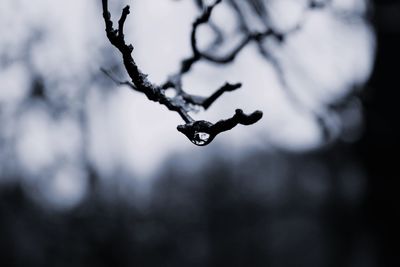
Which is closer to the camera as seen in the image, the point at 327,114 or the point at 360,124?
the point at 327,114

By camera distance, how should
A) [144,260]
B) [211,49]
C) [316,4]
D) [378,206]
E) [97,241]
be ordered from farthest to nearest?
[144,260] < [97,241] < [378,206] < [316,4] < [211,49]

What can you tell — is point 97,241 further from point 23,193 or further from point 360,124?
point 360,124

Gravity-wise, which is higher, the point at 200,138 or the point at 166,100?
the point at 166,100

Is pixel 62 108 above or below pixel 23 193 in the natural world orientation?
above

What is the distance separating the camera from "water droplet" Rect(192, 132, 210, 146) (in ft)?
2.94

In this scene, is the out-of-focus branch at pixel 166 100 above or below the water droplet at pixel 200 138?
above

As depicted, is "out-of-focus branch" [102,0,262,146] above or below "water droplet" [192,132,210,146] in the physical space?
above

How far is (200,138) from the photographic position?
0.92m

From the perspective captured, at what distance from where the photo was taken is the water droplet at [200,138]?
90 centimetres

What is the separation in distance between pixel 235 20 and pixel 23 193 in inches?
224

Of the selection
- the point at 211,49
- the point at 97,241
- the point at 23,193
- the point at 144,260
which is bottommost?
the point at 144,260

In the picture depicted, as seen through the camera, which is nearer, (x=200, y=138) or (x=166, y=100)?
(x=200, y=138)

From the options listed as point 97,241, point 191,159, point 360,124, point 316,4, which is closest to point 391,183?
point 360,124

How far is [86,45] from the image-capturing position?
372cm
